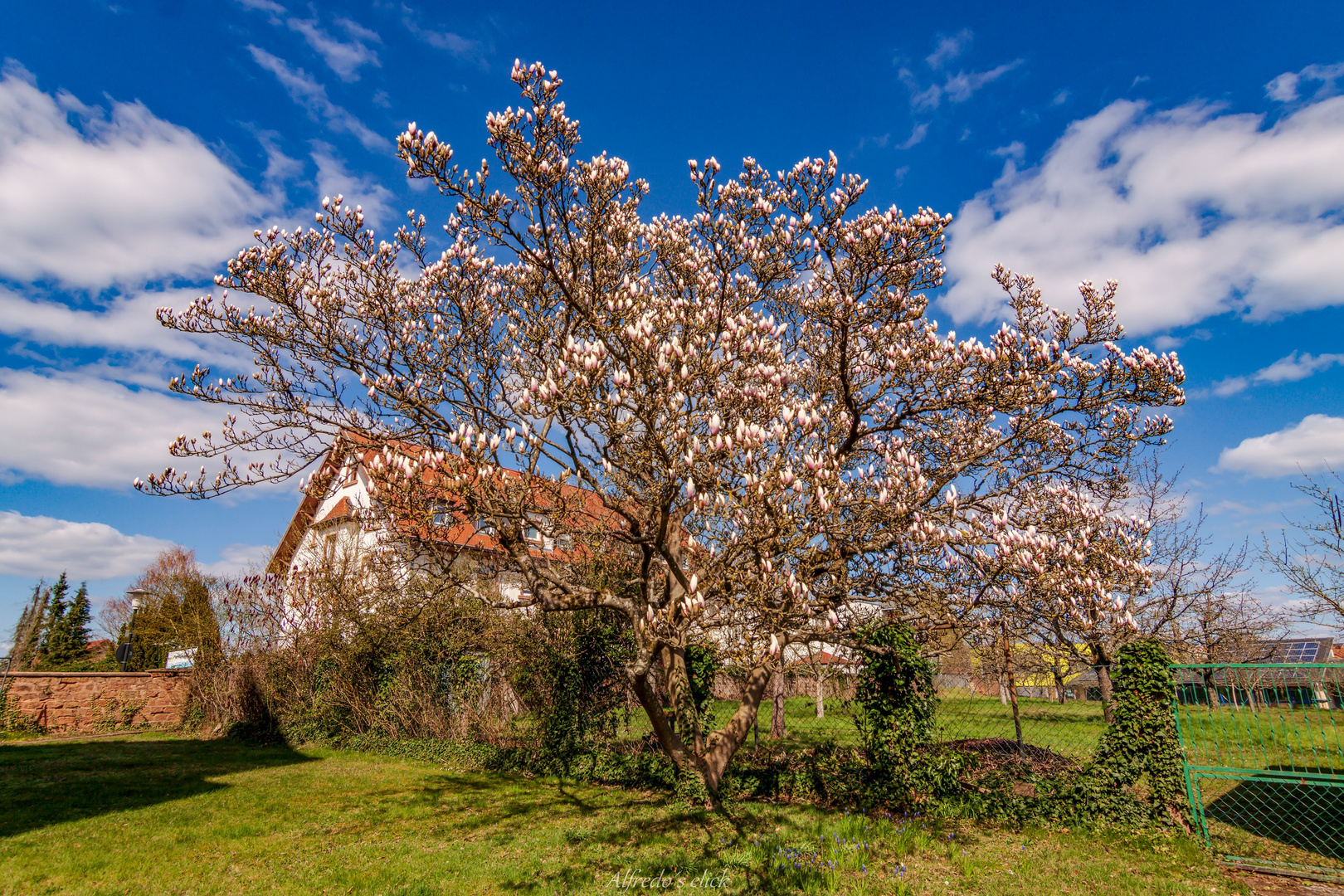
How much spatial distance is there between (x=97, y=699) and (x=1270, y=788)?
25.5 meters

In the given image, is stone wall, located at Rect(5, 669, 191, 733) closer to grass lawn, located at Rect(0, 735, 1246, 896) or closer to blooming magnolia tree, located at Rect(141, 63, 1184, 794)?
grass lawn, located at Rect(0, 735, 1246, 896)

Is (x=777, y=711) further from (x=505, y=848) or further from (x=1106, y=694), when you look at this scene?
(x=505, y=848)

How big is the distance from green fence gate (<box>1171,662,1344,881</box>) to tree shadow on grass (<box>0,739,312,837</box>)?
13083 mm

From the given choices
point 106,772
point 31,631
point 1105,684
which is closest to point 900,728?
point 1105,684

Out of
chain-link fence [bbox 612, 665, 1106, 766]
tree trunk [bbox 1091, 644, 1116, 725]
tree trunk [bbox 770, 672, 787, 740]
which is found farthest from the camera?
tree trunk [bbox 770, 672, 787, 740]

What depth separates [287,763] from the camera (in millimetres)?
11805

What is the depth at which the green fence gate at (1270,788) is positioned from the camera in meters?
5.40

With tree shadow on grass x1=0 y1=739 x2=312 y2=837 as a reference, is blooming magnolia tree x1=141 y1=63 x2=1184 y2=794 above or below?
above

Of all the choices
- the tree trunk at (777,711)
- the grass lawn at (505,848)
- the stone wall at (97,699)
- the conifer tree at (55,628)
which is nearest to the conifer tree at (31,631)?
the conifer tree at (55,628)

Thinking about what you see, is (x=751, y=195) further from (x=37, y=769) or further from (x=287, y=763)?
(x=37, y=769)

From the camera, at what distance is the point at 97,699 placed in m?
16.8

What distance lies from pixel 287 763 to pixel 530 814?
7176 millimetres

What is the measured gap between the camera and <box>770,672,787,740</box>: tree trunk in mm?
11062

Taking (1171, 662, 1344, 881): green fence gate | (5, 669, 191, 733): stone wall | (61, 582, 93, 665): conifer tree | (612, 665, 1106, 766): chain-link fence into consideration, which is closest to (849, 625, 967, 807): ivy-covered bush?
(612, 665, 1106, 766): chain-link fence
